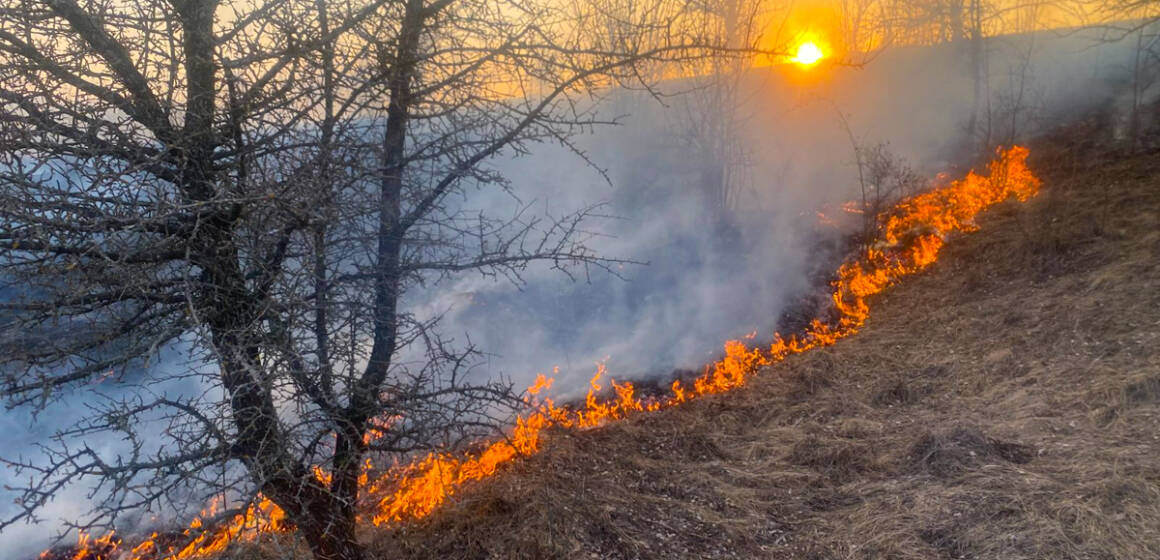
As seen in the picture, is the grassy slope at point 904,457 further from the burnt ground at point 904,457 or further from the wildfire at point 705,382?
the wildfire at point 705,382

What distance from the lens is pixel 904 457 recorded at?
15.6 ft

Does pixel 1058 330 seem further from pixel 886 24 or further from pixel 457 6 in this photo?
pixel 886 24

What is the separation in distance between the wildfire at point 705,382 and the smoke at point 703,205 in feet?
1.92

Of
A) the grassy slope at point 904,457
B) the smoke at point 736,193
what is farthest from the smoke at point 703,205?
Answer: the grassy slope at point 904,457

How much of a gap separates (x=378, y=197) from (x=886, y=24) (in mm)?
14233

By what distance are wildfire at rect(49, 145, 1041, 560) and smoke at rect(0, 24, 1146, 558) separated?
59 cm

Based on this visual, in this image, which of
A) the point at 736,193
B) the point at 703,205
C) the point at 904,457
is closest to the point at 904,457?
the point at 904,457

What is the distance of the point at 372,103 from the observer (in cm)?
349

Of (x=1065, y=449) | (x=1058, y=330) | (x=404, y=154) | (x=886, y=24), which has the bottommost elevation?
(x=1065, y=449)

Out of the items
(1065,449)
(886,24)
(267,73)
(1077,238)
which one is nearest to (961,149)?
(886,24)

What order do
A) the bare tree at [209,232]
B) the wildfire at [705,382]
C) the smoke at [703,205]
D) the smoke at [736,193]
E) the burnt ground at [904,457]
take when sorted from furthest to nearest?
the smoke at [736,193], the smoke at [703,205], the wildfire at [705,382], the burnt ground at [904,457], the bare tree at [209,232]

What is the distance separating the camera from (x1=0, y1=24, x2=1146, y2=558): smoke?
9.23 metres

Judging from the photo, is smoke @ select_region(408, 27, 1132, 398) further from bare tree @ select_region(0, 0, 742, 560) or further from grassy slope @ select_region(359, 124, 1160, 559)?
bare tree @ select_region(0, 0, 742, 560)

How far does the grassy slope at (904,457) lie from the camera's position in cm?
380
